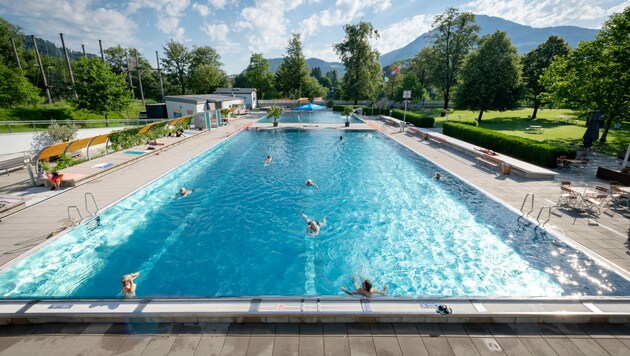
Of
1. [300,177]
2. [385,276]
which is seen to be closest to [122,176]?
[300,177]

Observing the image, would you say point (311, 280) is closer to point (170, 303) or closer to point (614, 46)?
point (170, 303)

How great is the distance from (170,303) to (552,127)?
4154cm

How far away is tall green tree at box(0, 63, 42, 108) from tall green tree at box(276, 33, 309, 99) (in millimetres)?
51558

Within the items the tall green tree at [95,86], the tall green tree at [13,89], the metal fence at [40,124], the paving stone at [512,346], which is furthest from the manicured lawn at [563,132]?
the tall green tree at [13,89]

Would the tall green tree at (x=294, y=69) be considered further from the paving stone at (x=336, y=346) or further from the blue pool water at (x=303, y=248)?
the paving stone at (x=336, y=346)

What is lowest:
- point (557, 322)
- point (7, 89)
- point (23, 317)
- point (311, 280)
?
point (311, 280)

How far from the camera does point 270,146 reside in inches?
1006

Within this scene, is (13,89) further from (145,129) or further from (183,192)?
(183,192)

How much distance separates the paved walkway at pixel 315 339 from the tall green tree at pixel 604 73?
74.9ft

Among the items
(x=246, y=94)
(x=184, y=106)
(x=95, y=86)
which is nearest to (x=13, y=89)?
(x=95, y=86)

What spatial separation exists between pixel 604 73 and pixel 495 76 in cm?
1516

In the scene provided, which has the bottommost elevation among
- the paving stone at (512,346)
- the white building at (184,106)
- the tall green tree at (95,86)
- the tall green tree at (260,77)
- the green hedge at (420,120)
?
the paving stone at (512,346)

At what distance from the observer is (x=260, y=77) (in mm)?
82312

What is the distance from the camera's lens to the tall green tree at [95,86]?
92.5 ft
